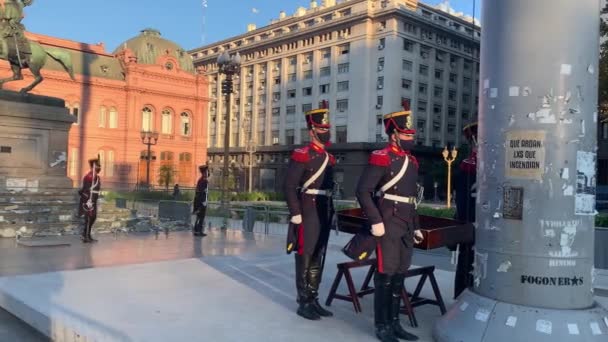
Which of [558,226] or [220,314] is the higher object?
[558,226]

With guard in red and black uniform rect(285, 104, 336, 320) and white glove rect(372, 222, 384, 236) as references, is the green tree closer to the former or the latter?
guard in red and black uniform rect(285, 104, 336, 320)

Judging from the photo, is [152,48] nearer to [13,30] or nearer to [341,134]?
[341,134]

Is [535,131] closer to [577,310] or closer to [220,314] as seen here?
[577,310]

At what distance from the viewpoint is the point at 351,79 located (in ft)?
209

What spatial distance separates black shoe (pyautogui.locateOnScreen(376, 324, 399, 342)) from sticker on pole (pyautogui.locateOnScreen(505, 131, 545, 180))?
70.6 inches

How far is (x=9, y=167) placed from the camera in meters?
14.6

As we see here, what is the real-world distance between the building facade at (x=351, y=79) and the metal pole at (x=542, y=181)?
4957cm

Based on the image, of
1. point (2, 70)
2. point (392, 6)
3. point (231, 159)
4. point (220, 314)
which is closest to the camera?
point (220, 314)

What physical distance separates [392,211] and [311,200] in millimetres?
1220

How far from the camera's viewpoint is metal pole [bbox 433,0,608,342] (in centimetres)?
460

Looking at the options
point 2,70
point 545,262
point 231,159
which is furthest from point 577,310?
point 231,159

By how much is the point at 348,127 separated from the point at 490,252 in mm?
59007

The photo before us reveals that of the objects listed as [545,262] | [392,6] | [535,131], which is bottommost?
[545,262]

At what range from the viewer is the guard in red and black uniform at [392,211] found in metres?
5.18
